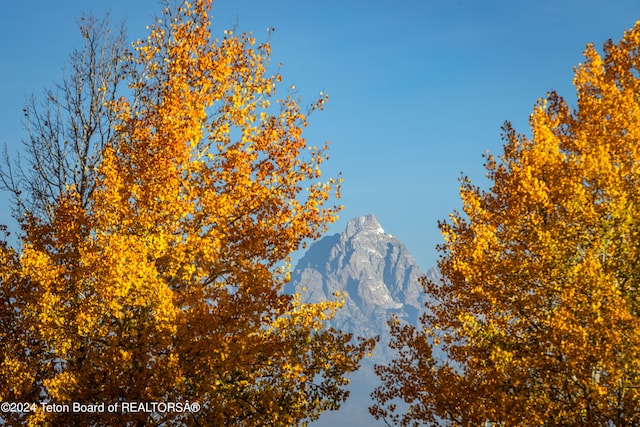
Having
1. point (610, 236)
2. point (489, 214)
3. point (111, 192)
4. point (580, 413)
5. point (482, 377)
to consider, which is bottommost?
point (580, 413)

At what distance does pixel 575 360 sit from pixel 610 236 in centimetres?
327

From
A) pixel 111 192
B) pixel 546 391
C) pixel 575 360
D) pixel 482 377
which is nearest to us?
pixel 575 360

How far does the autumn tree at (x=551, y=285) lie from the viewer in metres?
12.8

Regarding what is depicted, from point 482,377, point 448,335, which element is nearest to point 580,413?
point 482,377

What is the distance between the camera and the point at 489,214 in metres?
18.9

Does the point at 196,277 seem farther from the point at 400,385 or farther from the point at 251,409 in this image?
the point at 400,385

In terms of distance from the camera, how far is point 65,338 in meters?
12.9

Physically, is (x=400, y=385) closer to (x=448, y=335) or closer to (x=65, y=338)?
(x=448, y=335)

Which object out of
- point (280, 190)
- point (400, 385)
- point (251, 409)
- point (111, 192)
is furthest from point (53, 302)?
point (400, 385)

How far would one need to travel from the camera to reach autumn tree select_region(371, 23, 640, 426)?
42.1ft

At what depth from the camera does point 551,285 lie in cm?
1480

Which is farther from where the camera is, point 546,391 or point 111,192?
point 546,391

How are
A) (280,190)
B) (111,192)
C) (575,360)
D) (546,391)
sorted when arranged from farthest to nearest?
(280,190) < (546,391) < (111,192) < (575,360)

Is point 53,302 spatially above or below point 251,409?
above
